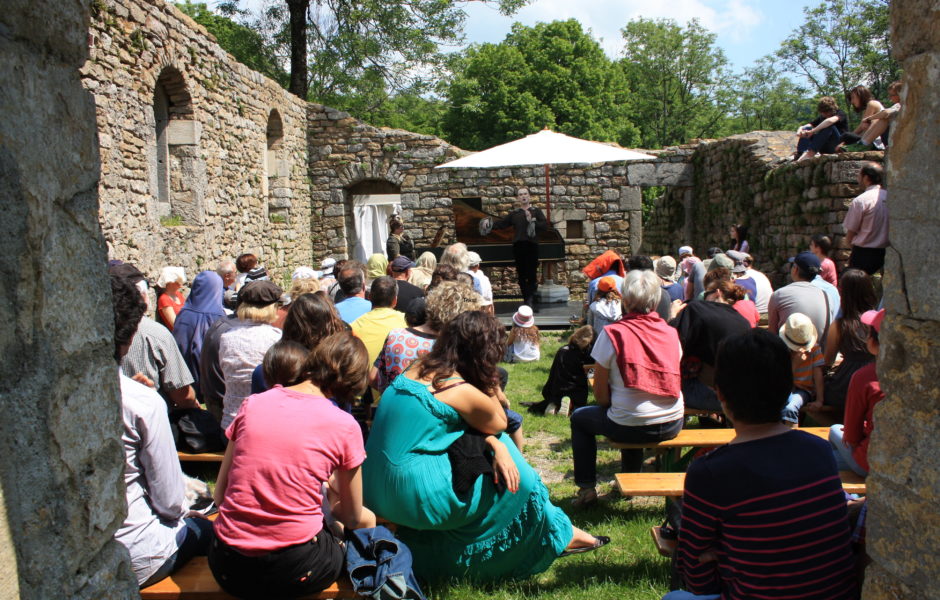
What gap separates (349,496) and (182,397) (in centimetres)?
187

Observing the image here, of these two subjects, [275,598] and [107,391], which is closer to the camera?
[107,391]

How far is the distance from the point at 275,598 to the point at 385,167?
42.7 feet

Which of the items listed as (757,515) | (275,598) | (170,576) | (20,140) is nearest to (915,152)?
(757,515)

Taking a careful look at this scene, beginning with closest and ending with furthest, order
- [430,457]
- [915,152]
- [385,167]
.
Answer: [915,152]
[430,457]
[385,167]

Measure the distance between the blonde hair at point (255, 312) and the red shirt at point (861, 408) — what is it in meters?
3.08

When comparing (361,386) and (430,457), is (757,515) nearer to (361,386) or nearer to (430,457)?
(430,457)

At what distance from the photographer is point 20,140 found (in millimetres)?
1442

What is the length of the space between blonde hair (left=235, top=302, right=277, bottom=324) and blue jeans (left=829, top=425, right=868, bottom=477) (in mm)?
3068

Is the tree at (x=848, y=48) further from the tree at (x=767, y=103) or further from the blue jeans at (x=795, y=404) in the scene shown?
the blue jeans at (x=795, y=404)

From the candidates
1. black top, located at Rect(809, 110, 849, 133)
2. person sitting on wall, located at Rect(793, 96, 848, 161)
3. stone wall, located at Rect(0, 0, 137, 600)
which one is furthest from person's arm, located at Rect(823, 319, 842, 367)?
black top, located at Rect(809, 110, 849, 133)

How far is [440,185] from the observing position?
15164 millimetres

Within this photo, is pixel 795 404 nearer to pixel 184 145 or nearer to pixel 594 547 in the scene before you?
pixel 594 547

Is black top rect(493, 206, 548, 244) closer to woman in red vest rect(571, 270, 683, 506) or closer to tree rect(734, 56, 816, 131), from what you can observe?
woman in red vest rect(571, 270, 683, 506)

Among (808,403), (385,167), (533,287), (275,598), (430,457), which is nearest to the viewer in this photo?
(275,598)
